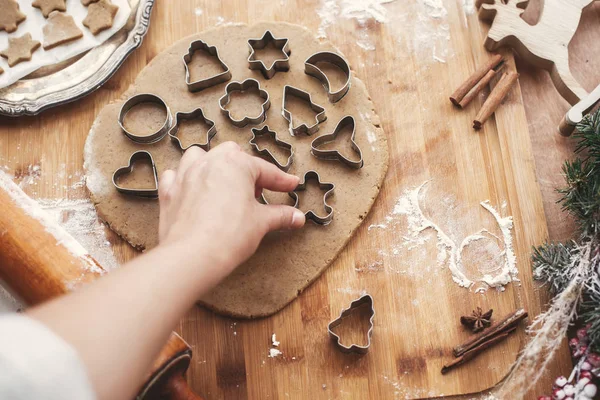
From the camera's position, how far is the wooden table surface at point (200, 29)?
1.45 metres

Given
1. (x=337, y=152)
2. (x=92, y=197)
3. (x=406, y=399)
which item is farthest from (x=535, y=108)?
(x=92, y=197)

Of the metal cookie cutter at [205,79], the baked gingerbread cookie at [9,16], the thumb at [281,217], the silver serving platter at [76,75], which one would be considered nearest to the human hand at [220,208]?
the thumb at [281,217]

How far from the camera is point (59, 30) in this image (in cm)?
169

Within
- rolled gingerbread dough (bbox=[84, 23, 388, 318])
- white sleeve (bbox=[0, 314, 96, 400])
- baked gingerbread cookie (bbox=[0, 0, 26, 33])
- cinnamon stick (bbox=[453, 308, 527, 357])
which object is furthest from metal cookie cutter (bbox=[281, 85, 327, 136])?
white sleeve (bbox=[0, 314, 96, 400])

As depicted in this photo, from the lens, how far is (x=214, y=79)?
1.64 metres

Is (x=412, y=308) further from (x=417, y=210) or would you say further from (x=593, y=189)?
(x=593, y=189)

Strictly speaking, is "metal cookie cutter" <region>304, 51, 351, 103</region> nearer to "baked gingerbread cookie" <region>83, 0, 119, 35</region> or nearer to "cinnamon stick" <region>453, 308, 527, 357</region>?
"baked gingerbread cookie" <region>83, 0, 119, 35</region>

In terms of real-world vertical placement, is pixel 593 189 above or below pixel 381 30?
below

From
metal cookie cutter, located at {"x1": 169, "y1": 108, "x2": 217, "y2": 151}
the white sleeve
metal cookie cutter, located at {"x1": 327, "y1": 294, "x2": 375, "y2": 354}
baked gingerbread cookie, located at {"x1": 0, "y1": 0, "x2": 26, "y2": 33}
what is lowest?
metal cookie cutter, located at {"x1": 327, "y1": 294, "x2": 375, "y2": 354}

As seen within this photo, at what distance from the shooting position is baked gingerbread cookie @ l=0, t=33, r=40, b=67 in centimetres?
166

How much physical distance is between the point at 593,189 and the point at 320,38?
0.89 meters

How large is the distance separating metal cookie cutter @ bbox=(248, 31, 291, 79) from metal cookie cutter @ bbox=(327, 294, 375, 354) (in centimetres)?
71

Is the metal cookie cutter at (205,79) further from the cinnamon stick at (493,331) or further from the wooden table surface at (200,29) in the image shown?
the cinnamon stick at (493,331)

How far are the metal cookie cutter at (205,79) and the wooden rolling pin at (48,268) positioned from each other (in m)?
0.57
